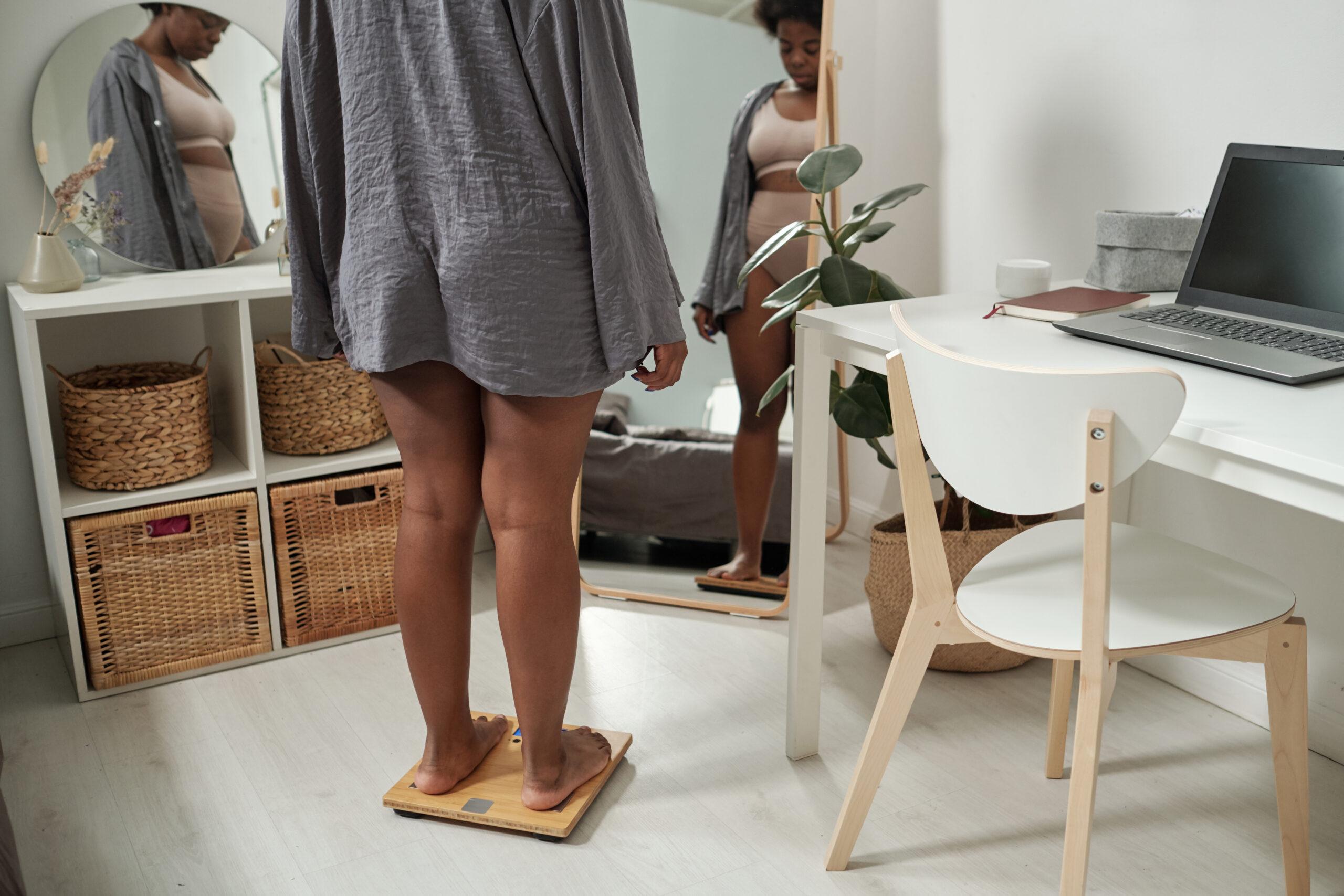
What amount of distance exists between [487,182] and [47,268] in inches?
43.6

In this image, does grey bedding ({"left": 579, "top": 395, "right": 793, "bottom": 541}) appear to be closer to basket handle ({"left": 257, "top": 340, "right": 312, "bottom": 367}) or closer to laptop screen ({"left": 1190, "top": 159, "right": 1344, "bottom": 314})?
basket handle ({"left": 257, "top": 340, "right": 312, "bottom": 367})

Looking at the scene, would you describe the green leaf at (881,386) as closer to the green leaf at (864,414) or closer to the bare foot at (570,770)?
the green leaf at (864,414)

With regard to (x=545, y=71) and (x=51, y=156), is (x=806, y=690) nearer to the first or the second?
(x=545, y=71)

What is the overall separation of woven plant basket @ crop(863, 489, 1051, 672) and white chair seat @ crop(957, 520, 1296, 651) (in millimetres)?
507

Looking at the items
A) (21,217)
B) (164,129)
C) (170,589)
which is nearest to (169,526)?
(170,589)

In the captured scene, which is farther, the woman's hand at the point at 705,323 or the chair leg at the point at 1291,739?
the woman's hand at the point at 705,323

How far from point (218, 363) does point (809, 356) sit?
129 centimetres

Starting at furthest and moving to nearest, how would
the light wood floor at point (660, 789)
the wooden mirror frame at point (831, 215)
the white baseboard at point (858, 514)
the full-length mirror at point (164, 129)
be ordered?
the white baseboard at point (858, 514)
the wooden mirror frame at point (831, 215)
the full-length mirror at point (164, 129)
the light wood floor at point (660, 789)

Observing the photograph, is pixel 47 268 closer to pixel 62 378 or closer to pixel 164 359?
pixel 62 378

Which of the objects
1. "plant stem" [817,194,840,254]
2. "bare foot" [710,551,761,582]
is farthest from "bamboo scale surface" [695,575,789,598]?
"plant stem" [817,194,840,254]

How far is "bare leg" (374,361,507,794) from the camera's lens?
148 centimetres

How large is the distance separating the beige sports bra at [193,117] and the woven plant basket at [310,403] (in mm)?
416

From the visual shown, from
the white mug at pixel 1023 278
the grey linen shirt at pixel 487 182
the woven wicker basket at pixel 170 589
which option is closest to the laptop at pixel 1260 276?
the white mug at pixel 1023 278

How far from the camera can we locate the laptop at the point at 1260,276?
4.48ft
